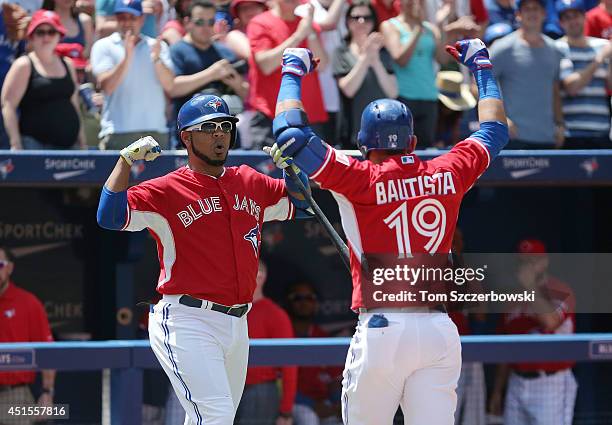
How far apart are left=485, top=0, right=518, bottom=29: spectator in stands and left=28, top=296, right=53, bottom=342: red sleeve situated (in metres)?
4.17

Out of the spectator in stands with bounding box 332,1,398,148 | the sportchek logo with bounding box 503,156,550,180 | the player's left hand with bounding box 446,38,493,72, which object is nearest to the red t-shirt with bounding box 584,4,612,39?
the sportchek logo with bounding box 503,156,550,180

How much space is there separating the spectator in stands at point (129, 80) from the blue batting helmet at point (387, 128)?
296 cm

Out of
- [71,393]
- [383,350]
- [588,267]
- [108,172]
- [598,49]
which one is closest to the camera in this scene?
[383,350]

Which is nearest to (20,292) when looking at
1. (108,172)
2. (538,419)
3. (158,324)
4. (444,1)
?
(108,172)

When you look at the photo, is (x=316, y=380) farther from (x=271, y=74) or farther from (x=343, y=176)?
(x=343, y=176)

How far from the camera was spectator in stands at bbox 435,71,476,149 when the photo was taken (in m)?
8.85

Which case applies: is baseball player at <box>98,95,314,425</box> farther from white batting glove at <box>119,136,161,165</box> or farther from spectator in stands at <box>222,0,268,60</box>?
spectator in stands at <box>222,0,268,60</box>

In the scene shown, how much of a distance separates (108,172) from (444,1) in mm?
3279

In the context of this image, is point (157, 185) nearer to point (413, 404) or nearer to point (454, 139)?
point (413, 404)

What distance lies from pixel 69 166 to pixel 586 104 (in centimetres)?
366

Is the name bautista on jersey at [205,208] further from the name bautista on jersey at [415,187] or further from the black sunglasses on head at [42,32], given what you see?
the black sunglasses on head at [42,32]

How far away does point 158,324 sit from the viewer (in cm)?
521

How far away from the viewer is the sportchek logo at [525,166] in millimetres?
7965

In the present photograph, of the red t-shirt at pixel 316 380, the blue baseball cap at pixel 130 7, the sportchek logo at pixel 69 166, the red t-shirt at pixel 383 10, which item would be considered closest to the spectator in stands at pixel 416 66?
the red t-shirt at pixel 383 10
